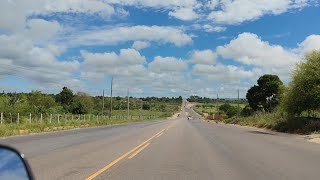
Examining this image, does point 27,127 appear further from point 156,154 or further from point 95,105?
point 95,105

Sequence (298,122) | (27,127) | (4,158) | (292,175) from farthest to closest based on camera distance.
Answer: (298,122) → (27,127) → (292,175) → (4,158)

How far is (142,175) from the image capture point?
1245 centimetres

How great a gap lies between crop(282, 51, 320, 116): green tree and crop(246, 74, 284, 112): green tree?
56453mm

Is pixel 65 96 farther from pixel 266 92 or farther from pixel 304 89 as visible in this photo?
pixel 304 89

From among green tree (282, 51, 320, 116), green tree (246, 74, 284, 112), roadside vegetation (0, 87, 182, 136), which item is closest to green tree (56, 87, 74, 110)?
roadside vegetation (0, 87, 182, 136)

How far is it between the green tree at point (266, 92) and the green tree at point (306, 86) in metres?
56.5

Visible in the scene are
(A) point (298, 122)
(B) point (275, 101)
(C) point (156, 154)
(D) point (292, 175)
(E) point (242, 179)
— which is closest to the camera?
(E) point (242, 179)

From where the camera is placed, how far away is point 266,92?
105m

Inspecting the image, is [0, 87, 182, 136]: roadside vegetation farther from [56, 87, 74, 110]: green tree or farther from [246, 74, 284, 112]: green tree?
[246, 74, 284, 112]: green tree

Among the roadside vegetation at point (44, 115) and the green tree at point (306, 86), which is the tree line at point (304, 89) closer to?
the green tree at point (306, 86)

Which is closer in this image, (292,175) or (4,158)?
(4,158)

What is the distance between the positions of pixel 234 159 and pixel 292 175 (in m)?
4.57

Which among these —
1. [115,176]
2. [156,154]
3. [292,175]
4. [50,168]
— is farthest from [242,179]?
[156,154]

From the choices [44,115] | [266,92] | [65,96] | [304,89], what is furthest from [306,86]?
[65,96]
